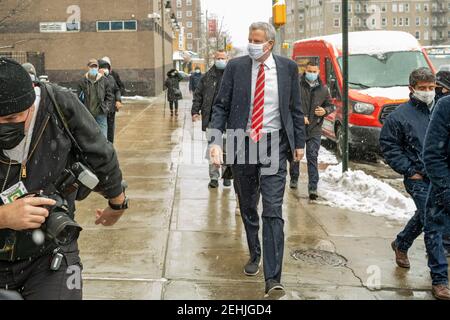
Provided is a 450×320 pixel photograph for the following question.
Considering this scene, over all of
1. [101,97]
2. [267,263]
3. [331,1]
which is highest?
[331,1]

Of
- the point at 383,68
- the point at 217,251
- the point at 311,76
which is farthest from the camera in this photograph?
the point at 383,68

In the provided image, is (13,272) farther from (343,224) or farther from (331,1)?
(331,1)

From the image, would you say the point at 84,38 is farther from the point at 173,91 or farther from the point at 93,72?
the point at 93,72

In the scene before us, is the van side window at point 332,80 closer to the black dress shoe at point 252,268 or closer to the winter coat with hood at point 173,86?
the black dress shoe at point 252,268

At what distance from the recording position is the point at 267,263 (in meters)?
4.29

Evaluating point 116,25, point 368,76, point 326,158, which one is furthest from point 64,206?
point 116,25

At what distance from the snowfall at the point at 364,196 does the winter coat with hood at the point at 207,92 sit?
203 centimetres

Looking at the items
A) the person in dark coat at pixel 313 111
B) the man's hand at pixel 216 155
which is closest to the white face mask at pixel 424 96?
the man's hand at pixel 216 155

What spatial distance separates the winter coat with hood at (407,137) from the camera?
4828mm

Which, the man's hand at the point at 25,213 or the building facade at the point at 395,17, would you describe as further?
the building facade at the point at 395,17

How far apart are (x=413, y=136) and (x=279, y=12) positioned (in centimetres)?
439

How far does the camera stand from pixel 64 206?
241 cm

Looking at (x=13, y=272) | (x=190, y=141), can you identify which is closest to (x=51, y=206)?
(x=13, y=272)

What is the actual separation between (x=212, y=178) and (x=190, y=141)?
200 inches
